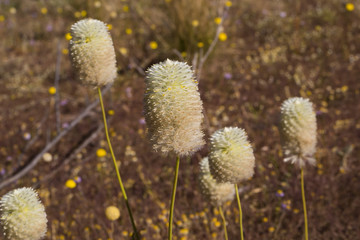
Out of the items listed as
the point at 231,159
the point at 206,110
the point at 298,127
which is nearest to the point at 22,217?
the point at 231,159

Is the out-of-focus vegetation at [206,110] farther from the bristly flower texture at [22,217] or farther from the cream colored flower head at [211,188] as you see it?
the bristly flower texture at [22,217]

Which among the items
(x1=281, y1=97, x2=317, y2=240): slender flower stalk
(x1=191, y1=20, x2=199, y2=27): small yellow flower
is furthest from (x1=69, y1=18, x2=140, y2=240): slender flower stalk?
(x1=191, y1=20, x2=199, y2=27): small yellow flower

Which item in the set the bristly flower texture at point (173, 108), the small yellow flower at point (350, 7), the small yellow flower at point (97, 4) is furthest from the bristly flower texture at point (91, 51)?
the small yellow flower at point (350, 7)

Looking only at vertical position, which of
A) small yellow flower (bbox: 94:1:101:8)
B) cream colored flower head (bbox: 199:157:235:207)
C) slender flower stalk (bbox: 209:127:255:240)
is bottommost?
cream colored flower head (bbox: 199:157:235:207)

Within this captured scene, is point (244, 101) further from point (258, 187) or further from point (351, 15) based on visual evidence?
point (351, 15)

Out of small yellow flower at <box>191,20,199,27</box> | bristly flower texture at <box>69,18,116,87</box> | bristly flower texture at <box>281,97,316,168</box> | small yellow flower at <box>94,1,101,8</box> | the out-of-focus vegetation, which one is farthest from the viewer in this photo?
small yellow flower at <box>94,1,101,8</box>

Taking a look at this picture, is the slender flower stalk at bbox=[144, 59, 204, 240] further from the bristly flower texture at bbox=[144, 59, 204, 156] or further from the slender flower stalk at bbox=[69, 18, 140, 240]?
the slender flower stalk at bbox=[69, 18, 140, 240]

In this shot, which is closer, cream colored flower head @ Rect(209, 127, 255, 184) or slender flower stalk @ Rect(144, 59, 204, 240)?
slender flower stalk @ Rect(144, 59, 204, 240)
